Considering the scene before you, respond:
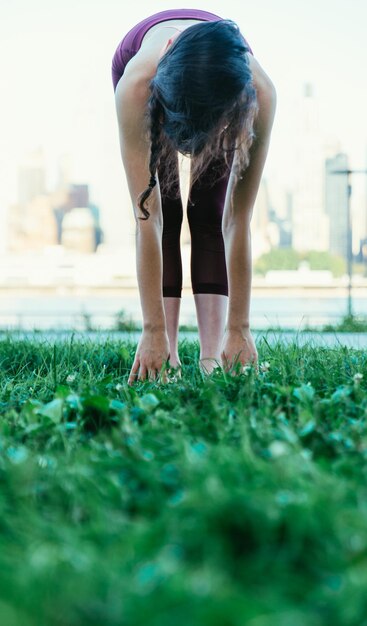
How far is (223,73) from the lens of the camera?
1.83 meters

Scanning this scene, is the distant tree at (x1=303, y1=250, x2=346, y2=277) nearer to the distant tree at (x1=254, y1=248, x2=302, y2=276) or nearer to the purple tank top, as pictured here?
the distant tree at (x1=254, y1=248, x2=302, y2=276)

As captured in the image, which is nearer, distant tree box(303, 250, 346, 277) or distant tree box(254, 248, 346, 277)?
distant tree box(254, 248, 346, 277)

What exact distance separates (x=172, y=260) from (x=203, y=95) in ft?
2.75

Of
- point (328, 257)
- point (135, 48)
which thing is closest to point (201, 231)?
point (135, 48)

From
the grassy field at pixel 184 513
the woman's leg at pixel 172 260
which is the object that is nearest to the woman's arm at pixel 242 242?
the woman's leg at pixel 172 260

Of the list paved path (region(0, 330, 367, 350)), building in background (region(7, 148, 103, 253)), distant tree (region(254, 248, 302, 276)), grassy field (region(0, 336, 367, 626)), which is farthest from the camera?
building in background (region(7, 148, 103, 253))

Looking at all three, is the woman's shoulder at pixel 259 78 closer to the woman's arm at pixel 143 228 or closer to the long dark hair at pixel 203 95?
the long dark hair at pixel 203 95

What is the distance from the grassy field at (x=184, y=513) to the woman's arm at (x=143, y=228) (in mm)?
470

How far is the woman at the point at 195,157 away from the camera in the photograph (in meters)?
1.86

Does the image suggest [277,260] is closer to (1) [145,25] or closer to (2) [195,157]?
(1) [145,25]

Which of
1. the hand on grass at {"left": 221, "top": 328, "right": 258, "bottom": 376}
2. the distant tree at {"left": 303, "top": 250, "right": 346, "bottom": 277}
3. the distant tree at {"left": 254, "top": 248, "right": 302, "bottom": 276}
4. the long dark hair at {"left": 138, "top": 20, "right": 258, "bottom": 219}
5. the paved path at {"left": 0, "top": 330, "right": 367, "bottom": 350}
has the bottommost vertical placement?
the distant tree at {"left": 303, "top": 250, "right": 346, "bottom": 277}

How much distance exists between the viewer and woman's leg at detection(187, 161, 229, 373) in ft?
8.18

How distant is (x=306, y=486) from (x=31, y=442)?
601 millimetres

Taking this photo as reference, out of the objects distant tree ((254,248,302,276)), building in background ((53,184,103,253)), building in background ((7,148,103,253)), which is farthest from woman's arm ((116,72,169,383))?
building in background ((53,184,103,253))
